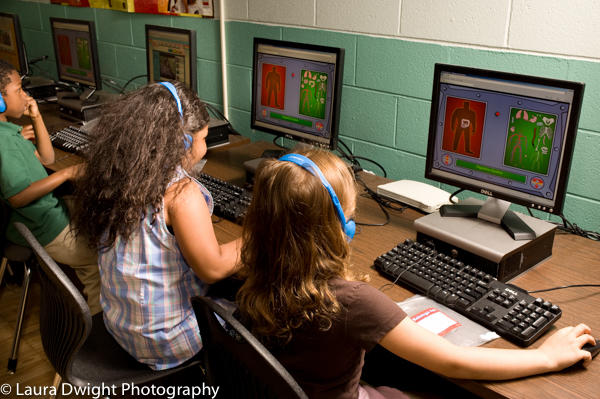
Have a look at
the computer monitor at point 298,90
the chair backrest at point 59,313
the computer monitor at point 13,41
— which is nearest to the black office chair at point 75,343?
the chair backrest at point 59,313

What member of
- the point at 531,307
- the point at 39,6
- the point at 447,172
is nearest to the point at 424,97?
the point at 447,172

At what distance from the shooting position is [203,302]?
1.05 metres

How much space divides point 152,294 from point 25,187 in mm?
899

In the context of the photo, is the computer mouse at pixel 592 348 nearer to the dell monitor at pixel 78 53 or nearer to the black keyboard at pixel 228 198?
the black keyboard at pixel 228 198

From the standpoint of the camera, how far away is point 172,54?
2.52 meters

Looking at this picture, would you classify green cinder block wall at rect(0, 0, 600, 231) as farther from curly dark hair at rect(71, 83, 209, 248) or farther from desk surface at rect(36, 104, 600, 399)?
curly dark hair at rect(71, 83, 209, 248)

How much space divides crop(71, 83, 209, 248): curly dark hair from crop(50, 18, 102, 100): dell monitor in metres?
1.61

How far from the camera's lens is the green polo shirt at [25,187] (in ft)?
6.50

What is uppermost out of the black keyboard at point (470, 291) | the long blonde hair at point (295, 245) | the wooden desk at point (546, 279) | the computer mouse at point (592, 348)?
the long blonde hair at point (295, 245)

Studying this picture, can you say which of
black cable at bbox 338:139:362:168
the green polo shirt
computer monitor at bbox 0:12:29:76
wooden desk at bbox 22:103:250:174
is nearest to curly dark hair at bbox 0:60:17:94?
the green polo shirt

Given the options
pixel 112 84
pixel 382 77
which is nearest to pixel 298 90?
pixel 382 77

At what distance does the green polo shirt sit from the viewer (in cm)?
198

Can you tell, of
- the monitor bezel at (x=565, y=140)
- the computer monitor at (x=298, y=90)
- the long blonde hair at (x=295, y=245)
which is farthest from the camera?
the computer monitor at (x=298, y=90)

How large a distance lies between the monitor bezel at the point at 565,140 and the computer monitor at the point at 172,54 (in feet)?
3.86
